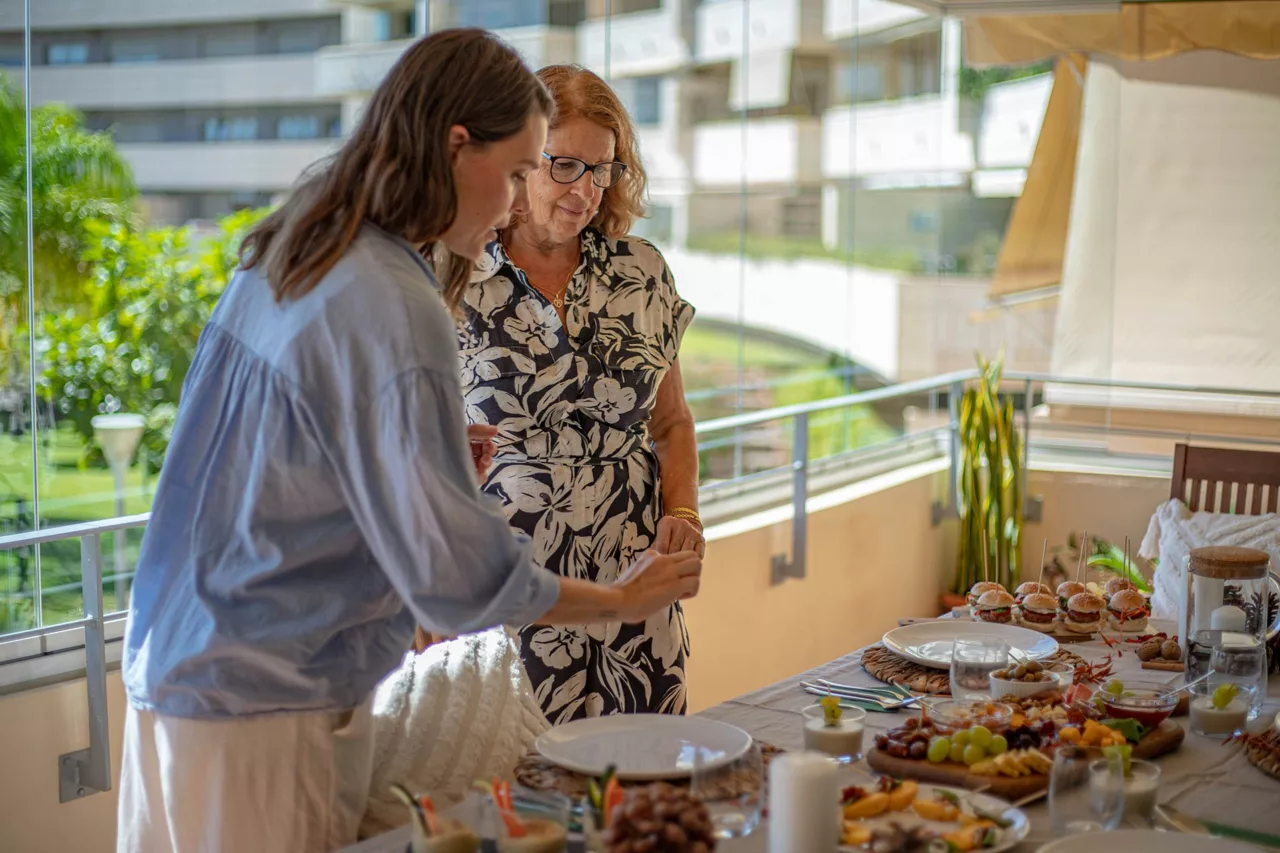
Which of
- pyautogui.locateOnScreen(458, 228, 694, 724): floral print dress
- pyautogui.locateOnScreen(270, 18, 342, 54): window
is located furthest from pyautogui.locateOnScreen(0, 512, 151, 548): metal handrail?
pyautogui.locateOnScreen(270, 18, 342, 54): window

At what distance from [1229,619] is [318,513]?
133 cm

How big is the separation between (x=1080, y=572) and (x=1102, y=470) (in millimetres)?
3019

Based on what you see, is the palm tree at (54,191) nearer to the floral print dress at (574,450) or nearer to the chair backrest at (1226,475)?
the floral print dress at (574,450)

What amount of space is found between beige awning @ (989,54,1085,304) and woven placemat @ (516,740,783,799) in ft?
15.5

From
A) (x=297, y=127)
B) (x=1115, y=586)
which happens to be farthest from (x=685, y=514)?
(x=297, y=127)

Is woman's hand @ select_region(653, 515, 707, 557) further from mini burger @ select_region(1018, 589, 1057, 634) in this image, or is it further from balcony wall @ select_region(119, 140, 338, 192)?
balcony wall @ select_region(119, 140, 338, 192)

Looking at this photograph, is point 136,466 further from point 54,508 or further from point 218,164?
point 218,164

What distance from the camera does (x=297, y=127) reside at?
17.5 ft

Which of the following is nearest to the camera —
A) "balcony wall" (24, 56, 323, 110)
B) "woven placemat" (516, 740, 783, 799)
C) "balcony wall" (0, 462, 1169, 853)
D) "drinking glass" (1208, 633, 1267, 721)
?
"woven placemat" (516, 740, 783, 799)

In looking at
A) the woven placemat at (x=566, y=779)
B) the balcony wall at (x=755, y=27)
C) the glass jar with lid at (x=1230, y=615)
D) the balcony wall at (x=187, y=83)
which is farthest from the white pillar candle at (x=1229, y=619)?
the balcony wall at (x=755, y=27)

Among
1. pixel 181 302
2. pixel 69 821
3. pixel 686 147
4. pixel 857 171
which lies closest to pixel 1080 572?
pixel 69 821

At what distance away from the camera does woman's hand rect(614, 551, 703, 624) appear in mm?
1532

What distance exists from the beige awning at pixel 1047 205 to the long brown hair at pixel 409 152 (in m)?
4.94

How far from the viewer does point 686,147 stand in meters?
8.17
